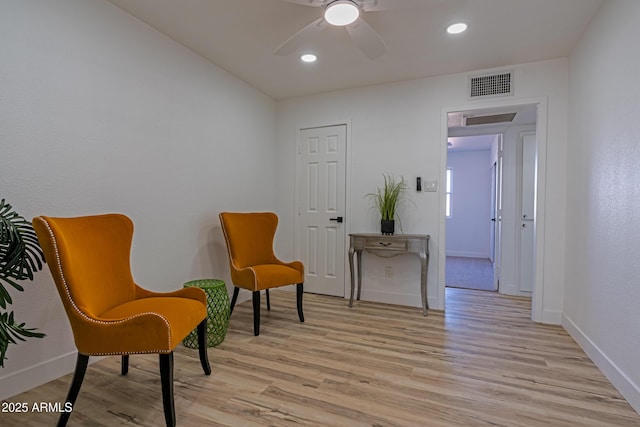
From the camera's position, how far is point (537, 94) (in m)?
2.99

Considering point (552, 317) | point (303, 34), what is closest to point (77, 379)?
point (303, 34)

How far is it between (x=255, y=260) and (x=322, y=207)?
117 centimetres

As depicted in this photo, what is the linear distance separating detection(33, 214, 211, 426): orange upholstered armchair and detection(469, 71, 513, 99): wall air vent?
3.06 m

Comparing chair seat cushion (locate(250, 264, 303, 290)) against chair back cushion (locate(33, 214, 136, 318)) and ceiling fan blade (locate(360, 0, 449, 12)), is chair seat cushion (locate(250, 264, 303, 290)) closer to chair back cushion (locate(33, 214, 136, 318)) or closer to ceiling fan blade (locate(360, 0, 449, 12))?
→ chair back cushion (locate(33, 214, 136, 318))

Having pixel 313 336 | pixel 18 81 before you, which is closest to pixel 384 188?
pixel 313 336

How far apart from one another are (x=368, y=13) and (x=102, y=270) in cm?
234

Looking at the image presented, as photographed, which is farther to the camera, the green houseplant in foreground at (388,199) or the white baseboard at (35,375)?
the green houseplant in foreground at (388,199)

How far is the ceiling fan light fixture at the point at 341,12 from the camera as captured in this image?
72.9 inches

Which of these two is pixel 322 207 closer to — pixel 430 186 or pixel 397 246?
pixel 397 246

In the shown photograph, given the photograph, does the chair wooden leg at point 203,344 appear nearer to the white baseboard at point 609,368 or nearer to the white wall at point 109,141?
the white wall at point 109,141

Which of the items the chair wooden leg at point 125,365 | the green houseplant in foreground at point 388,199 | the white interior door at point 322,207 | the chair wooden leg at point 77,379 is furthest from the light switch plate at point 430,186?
the chair wooden leg at point 77,379

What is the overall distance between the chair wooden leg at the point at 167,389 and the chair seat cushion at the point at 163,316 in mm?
73

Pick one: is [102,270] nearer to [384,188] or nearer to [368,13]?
[368,13]

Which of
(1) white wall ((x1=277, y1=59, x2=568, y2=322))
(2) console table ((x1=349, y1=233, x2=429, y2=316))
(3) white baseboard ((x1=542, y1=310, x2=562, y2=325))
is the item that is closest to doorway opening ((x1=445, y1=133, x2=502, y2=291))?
(1) white wall ((x1=277, y1=59, x2=568, y2=322))
